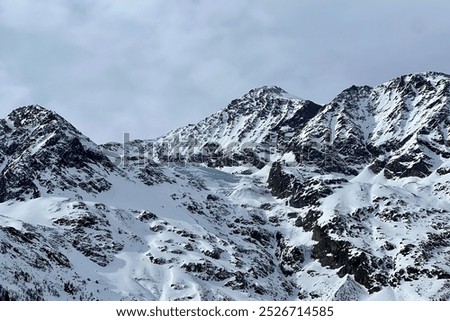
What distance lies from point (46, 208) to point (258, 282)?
191ft

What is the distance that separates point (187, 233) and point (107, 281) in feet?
125

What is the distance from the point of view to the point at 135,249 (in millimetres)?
149500

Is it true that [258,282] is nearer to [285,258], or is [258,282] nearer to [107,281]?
[285,258]

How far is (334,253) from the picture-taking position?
160m

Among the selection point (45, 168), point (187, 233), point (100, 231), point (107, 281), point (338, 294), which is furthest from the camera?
point (45, 168)

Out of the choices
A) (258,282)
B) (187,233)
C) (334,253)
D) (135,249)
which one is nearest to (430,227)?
(334,253)
